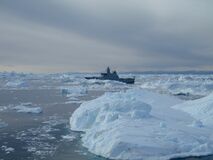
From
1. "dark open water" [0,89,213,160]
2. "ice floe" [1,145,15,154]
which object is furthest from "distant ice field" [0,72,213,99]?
"ice floe" [1,145,15,154]

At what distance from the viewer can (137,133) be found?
13812 millimetres

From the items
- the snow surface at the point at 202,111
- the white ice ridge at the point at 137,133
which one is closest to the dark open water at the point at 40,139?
the white ice ridge at the point at 137,133

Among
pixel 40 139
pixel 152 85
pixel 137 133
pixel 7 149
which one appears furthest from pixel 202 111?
pixel 152 85

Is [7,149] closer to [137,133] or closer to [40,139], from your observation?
[40,139]

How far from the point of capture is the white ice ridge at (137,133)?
1252cm

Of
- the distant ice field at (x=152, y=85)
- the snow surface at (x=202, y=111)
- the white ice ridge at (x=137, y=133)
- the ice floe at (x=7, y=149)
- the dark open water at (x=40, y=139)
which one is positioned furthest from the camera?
the distant ice field at (x=152, y=85)

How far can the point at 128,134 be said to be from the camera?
44.3 ft

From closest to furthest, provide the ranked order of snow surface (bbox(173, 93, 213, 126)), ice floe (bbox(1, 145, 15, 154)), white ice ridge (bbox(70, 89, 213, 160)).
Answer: white ice ridge (bbox(70, 89, 213, 160)) < ice floe (bbox(1, 145, 15, 154)) < snow surface (bbox(173, 93, 213, 126))

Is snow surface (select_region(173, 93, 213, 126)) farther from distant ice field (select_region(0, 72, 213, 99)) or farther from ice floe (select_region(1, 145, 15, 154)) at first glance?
distant ice field (select_region(0, 72, 213, 99))

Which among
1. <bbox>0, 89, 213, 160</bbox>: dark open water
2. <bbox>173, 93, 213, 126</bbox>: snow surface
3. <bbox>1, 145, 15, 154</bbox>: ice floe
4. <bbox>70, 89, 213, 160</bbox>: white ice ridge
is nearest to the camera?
<bbox>70, 89, 213, 160</bbox>: white ice ridge

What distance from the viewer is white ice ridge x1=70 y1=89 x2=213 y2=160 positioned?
12.5 meters

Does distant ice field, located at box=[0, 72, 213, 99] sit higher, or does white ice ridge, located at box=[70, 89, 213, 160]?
white ice ridge, located at box=[70, 89, 213, 160]

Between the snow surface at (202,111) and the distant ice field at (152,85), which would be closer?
the snow surface at (202,111)

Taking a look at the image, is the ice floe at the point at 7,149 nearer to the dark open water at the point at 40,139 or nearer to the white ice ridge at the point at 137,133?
the dark open water at the point at 40,139
